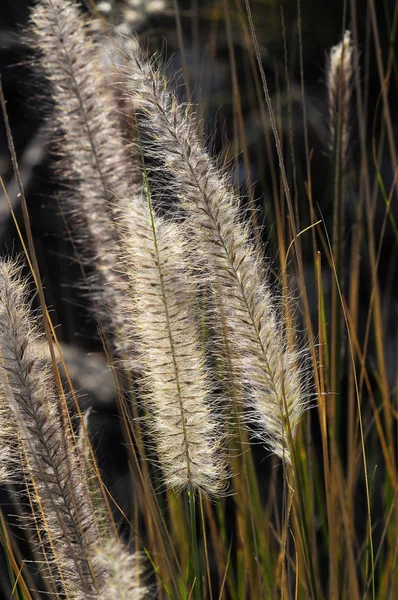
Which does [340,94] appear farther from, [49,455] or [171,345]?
[49,455]

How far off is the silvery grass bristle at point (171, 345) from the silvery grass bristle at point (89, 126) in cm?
24

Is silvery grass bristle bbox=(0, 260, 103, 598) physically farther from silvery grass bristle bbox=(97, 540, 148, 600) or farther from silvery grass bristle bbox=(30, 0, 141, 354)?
silvery grass bristle bbox=(30, 0, 141, 354)

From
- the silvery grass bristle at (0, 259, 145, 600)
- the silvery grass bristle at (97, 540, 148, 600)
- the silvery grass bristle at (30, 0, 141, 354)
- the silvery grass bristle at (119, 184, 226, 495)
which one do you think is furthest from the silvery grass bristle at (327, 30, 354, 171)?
the silvery grass bristle at (97, 540, 148, 600)

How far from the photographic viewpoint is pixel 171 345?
2.77ft

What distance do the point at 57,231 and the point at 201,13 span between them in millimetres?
866

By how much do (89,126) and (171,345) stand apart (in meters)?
0.46

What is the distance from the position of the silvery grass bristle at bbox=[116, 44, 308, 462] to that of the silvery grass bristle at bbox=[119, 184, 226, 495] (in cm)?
3

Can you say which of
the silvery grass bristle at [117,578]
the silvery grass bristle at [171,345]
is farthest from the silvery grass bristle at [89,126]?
the silvery grass bristle at [117,578]

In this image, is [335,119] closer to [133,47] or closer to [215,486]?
[133,47]

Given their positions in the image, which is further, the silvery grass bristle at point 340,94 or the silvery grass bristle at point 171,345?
the silvery grass bristle at point 340,94

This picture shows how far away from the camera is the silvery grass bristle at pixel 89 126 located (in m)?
1.12

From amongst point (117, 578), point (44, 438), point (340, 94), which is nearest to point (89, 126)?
point (340, 94)

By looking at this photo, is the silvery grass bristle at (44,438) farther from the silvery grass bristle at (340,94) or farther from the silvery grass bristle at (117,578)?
the silvery grass bristle at (340,94)

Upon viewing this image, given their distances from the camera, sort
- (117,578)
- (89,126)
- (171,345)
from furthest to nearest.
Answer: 1. (89,126)
2. (171,345)
3. (117,578)
